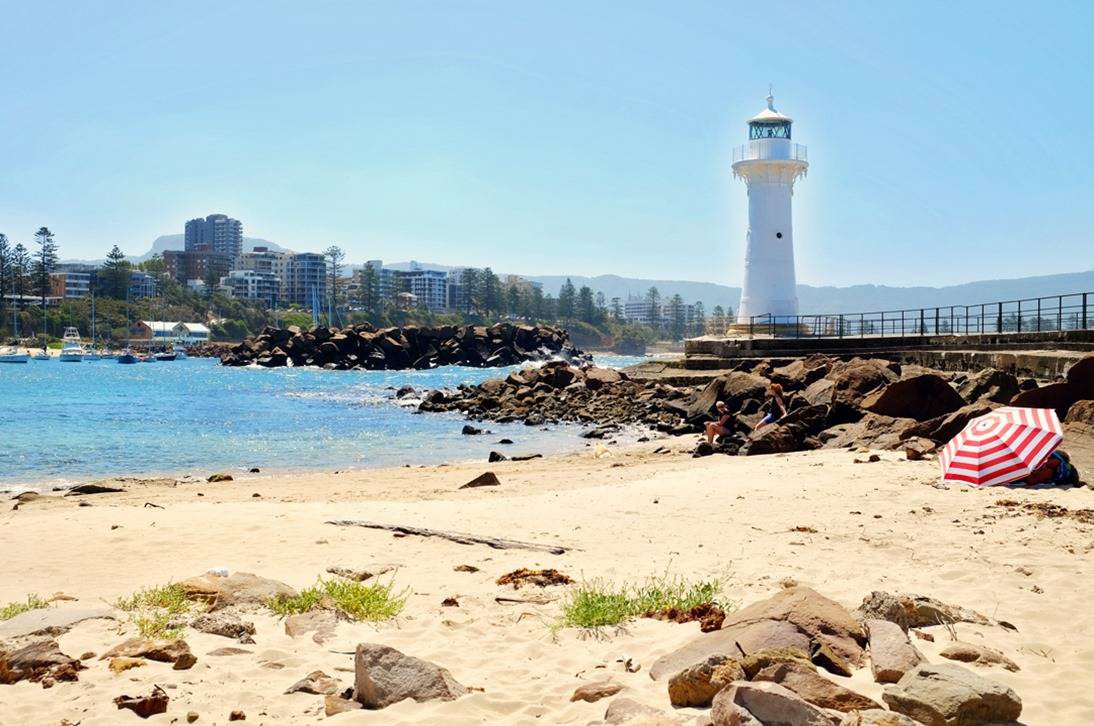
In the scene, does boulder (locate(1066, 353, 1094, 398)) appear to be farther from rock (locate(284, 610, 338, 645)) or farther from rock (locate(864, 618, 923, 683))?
rock (locate(284, 610, 338, 645))

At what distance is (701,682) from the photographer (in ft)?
14.1

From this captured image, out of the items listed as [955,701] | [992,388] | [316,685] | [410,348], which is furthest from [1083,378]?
[410,348]

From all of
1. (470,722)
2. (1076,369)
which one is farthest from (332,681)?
(1076,369)

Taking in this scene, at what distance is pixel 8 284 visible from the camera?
5039 inches

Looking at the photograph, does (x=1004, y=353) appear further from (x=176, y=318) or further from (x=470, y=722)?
(x=176, y=318)

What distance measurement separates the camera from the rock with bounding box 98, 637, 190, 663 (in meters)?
4.96

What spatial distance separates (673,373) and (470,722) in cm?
3337

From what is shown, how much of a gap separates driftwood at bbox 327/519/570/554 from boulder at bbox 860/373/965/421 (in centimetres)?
1008

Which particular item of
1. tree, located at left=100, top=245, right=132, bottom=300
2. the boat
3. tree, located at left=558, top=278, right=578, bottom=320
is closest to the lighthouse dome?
the boat

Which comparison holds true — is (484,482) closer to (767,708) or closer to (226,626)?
(226,626)

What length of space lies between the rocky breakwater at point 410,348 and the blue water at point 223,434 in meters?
30.7

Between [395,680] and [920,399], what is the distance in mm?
13857

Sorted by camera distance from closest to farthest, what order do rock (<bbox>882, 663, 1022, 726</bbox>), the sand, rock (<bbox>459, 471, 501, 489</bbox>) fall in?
rock (<bbox>882, 663, 1022, 726</bbox>) → the sand → rock (<bbox>459, 471, 501, 489</bbox>)

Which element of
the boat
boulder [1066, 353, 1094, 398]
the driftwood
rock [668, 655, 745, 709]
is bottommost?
the boat
